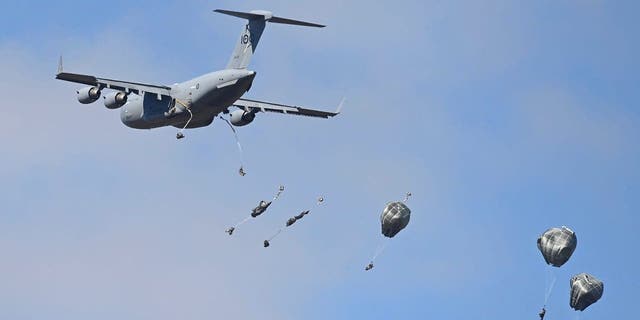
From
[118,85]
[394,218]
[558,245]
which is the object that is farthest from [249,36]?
[558,245]

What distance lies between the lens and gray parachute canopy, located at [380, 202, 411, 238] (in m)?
84.8

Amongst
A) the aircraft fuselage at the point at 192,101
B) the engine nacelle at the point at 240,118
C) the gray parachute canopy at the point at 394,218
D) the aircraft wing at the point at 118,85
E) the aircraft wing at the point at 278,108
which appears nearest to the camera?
the aircraft fuselage at the point at 192,101

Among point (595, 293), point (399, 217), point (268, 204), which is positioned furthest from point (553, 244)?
point (268, 204)

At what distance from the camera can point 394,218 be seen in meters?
84.7

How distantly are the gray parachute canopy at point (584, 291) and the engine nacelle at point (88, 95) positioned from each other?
3188 centimetres

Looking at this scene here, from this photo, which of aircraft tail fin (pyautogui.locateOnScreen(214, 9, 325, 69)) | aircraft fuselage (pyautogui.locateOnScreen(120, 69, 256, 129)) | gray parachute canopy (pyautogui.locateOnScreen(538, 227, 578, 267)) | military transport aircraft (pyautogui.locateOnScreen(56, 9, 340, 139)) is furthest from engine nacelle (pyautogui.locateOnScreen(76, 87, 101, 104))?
gray parachute canopy (pyautogui.locateOnScreen(538, 227, 578, 267))

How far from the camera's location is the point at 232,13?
84688 mm

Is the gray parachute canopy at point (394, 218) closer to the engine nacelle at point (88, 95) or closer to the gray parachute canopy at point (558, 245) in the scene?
the gray parachute canopy at point (558, 245)

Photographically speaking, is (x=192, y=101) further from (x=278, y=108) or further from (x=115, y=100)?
(x=278, y=108)

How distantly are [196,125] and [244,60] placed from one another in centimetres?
544

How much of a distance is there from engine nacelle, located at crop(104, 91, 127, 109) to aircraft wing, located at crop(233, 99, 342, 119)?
26.5 feet

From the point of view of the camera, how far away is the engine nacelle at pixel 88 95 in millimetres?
88938

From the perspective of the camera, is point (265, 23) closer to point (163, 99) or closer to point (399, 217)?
point (163, 99)

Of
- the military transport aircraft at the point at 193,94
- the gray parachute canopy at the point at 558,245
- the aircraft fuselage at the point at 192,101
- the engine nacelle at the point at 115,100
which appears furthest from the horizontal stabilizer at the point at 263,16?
the gray parachute canopy at the point at 558,245
